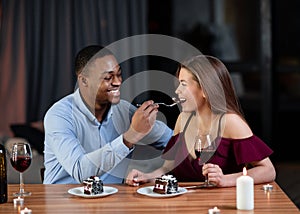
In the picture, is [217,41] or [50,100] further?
[217,41]

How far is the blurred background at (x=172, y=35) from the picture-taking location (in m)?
5.84

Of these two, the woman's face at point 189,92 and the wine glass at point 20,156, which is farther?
the woman's face at point 189,92

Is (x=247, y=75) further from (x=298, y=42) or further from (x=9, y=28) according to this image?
(x=9, y=28)

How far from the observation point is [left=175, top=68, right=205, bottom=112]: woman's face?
2.67m

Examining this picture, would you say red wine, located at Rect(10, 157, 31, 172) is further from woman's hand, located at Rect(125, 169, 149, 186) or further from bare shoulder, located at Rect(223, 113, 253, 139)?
bare shoulder, located at Rect(223, 113, 253, 139)

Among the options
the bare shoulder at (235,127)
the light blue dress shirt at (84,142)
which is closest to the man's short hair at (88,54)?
the light blue dress shirt at (84,142)

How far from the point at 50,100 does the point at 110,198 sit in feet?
12.0

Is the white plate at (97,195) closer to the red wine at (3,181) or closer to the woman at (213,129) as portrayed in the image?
the woman at (213,129)

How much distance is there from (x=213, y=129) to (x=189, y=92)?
176 millimetres

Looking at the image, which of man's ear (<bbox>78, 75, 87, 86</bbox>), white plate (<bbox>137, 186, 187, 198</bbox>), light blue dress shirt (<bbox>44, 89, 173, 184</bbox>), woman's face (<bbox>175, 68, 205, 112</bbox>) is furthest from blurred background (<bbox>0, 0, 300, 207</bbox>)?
white plate (<bbox>137, 186, 187, 198</bbox>)

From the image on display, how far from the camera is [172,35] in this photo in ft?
22.2

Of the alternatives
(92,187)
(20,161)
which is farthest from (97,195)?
(20,161)

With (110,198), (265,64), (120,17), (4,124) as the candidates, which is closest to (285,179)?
(265,64)

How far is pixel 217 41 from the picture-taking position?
6789mm
